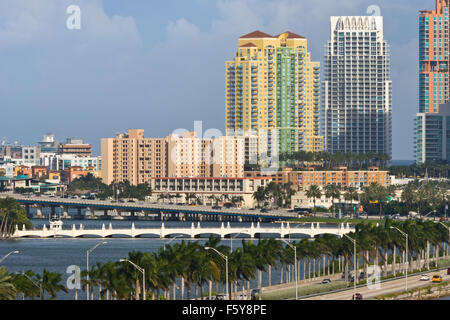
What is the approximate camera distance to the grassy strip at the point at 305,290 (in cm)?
8231

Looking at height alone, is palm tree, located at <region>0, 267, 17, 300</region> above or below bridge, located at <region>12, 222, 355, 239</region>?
above

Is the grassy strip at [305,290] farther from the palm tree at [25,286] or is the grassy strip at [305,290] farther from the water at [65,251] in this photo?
Answer: the palm tree at [25,286]

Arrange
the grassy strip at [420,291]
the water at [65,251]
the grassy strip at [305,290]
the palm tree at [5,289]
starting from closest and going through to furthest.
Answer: the palm tree at [5,289] → the grassy strip at [420,291] → the grassy strip at [305,290] → the water at [65,251]

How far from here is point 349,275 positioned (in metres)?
107

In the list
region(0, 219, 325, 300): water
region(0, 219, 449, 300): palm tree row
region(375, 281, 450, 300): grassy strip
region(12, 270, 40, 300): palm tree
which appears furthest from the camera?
region(0, 219, 325, 300): water

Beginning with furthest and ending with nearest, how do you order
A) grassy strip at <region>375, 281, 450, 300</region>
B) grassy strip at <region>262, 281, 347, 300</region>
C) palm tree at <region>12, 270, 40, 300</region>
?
grassy strip at <region>262, 281, 347, 300</region> → grassy strip at <region>375, 281, 450, 300</region> → palm tree at <region>12, 270, 40, 300</region>

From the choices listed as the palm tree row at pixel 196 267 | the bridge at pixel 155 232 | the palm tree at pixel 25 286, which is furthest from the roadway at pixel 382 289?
the bridge at pixel 155 232

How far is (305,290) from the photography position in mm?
88688

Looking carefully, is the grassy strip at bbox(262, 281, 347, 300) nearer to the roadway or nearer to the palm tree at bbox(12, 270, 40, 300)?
the roadway

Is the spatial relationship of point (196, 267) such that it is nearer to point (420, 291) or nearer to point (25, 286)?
point (25, 286)

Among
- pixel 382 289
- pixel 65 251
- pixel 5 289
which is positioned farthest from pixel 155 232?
pixel 5 289

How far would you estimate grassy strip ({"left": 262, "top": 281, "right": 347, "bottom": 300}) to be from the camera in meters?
82.3

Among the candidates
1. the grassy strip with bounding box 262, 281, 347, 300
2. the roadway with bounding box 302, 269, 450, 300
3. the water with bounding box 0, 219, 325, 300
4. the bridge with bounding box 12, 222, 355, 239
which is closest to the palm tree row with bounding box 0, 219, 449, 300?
the grassy strip with bounding box 262, 281, 347, 300
